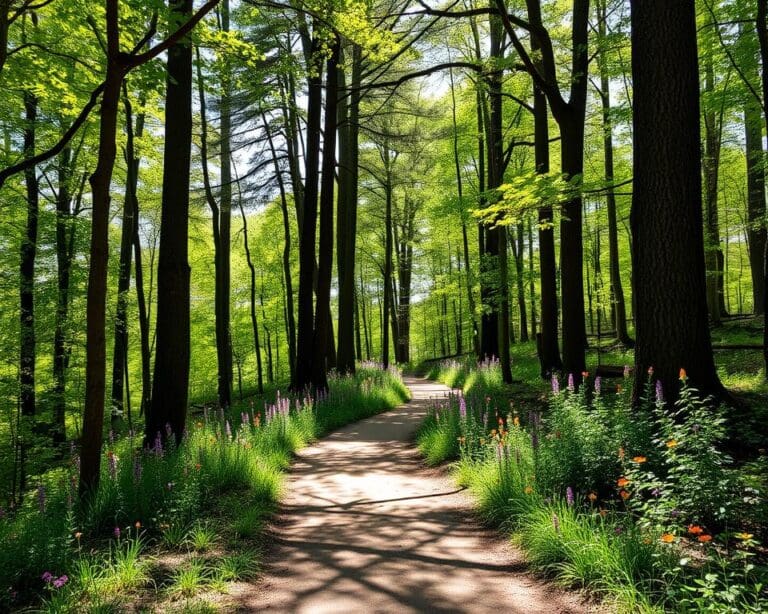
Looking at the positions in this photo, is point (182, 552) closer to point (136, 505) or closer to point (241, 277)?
point (136, 505)

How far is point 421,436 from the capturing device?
794cm

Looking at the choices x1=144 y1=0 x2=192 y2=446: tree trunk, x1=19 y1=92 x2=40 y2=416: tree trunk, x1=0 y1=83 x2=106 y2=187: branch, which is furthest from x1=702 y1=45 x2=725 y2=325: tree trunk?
x1=19 y1=92 x2=40 y2=416: tree trunk

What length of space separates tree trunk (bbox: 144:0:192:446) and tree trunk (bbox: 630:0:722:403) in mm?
5952

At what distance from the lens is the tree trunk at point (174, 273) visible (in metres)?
6.50

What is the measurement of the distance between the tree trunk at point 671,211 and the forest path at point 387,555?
267 cm

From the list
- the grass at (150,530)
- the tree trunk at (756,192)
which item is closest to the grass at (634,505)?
the grass at (150,530)

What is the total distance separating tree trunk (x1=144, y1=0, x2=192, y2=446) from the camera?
6.50 m

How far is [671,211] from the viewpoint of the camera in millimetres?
4961

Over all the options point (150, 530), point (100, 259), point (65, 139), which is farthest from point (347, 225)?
point (150, 530)

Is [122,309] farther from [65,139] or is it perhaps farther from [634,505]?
[634,505]

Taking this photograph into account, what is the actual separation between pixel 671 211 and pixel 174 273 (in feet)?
20.7

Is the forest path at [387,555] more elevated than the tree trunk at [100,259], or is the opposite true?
the tree trunk at [100,259]

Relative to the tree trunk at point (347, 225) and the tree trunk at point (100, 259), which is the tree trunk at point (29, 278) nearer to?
the tree trunk at point (100, 259)

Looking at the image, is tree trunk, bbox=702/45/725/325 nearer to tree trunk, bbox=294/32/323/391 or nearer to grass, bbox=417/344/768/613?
tree trunk, bbox=294/32/323/391
